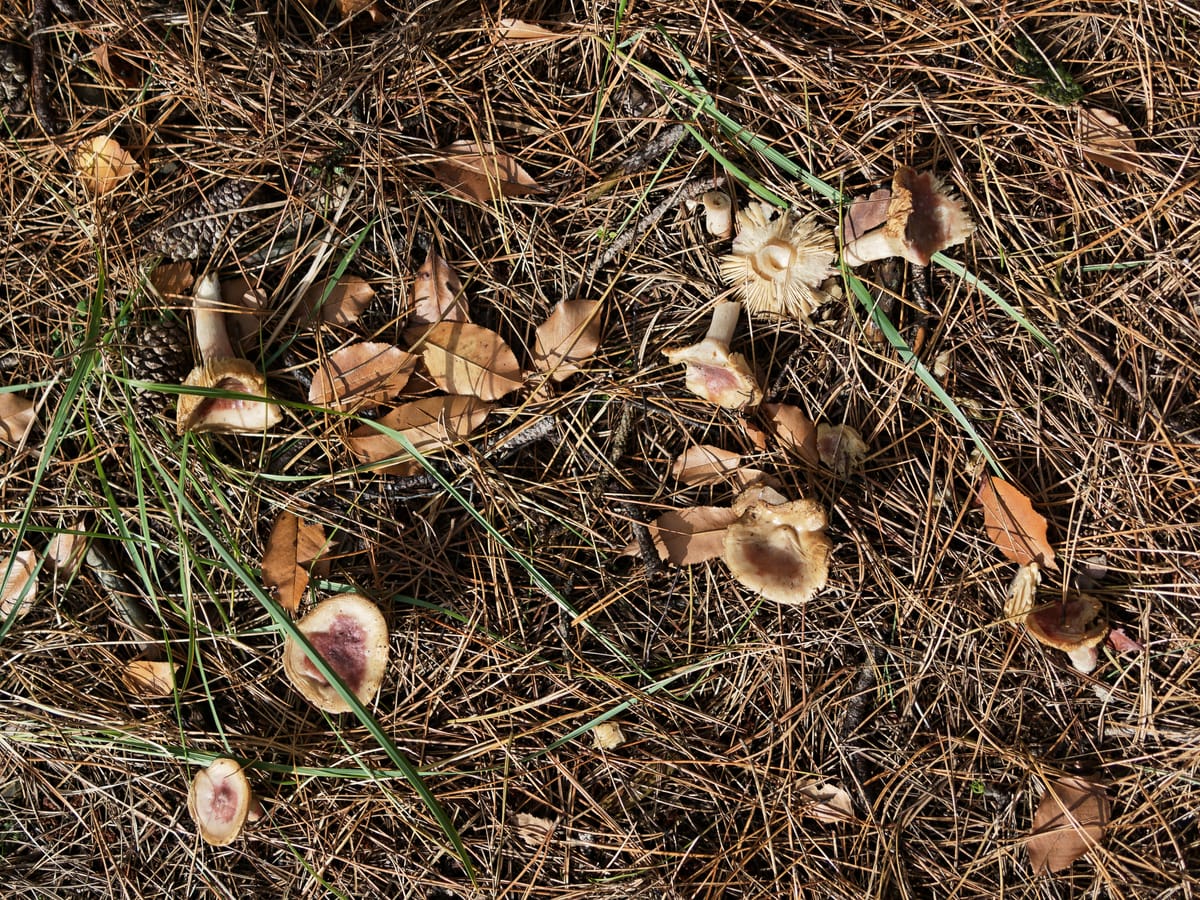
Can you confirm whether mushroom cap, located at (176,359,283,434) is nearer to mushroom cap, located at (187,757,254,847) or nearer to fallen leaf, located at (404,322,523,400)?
fallen leaf, located at (404,322,523,400)

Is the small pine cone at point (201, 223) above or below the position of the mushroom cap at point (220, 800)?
above

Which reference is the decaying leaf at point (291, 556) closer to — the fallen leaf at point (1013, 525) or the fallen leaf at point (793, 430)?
the fallen leaf at point (793, 430)

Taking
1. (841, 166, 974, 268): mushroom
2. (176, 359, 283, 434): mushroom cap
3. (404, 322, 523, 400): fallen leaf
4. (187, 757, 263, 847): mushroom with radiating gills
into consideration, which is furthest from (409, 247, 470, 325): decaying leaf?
(187, 757, 263, 847): mushroom with radiating gills

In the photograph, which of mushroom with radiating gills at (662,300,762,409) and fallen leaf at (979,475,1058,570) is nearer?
mushroom with radiating gills at (662,300,762,409)

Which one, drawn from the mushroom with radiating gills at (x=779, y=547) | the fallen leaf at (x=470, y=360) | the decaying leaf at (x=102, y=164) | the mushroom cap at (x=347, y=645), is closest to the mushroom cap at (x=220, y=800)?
the mushroom cap at (x=347, y=645)

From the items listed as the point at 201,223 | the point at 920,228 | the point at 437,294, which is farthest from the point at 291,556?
the point at 920,228

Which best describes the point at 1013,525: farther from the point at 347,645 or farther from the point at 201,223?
the point at 201,223
